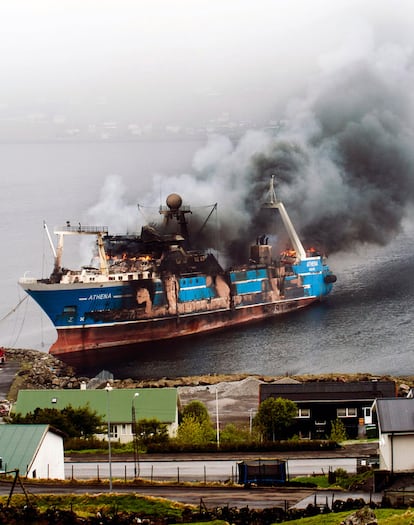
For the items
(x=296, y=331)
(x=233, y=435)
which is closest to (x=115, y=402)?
(x=233, y=435)

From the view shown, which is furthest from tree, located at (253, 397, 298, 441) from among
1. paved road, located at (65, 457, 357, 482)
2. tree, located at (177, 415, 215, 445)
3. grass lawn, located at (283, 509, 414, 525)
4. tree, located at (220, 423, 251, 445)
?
grass lawn, located at (283, 509, 414, 525)

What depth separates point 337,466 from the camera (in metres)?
18.1

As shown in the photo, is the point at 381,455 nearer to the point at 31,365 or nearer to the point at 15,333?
the point at 31,365

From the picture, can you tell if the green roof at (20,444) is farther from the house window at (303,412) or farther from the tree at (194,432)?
the house window at (303,412)

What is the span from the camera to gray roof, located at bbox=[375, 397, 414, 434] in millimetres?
16422

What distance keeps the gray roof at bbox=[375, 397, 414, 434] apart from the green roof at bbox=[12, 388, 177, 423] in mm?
6850

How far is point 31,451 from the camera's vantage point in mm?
16500

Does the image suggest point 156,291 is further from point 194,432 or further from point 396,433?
point 396,433

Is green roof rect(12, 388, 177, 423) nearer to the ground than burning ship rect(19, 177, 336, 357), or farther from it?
nearer to the ground

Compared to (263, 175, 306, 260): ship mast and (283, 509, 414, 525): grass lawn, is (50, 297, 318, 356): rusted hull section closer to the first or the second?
(263, 175, 306, 260): ship mast

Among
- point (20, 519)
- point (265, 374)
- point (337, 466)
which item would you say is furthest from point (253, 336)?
point (20, 519)

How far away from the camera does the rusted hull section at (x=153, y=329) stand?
40.8 metres

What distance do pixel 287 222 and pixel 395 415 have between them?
33874mm

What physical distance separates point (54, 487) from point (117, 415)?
7.34m
